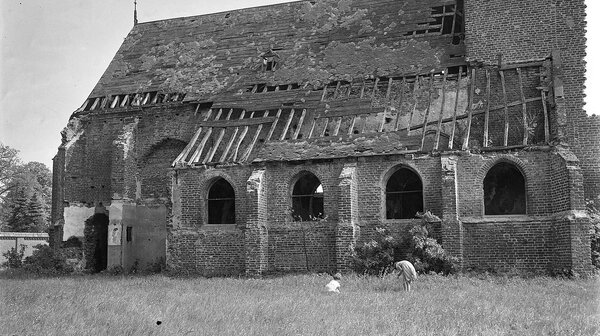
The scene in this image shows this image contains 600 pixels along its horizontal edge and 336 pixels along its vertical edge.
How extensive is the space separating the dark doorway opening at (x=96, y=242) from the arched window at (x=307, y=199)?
973 centimetres

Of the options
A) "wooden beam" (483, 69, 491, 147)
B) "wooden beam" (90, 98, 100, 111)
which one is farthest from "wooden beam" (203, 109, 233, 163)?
"wooden beam" (483, 69, 491, 147)

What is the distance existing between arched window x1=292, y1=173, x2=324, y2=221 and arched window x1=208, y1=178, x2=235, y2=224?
2.63m

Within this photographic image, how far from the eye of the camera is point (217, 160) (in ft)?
77.8

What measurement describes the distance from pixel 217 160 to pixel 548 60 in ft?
39.6

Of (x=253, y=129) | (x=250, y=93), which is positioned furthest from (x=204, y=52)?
(x=253, y=129)

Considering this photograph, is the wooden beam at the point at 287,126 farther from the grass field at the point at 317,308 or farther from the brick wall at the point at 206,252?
the grass field at the point at 317,308

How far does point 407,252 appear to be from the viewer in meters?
18.9

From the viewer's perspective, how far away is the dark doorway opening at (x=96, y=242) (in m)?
27.2

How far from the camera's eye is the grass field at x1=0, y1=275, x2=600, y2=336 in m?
10.5

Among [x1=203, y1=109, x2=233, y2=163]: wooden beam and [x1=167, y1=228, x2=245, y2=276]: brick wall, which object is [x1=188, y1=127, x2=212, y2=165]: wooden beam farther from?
[x1=167, y1=228, x2=245, y2=276]: brick wall

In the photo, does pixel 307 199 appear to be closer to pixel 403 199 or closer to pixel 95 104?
pixel 403 199

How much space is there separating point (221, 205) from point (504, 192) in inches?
408

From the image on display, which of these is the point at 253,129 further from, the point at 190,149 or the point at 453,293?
the point at 453,293

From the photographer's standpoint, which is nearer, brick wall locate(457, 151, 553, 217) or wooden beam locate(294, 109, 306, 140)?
brick wall locate(457, 151, 553, 217)
